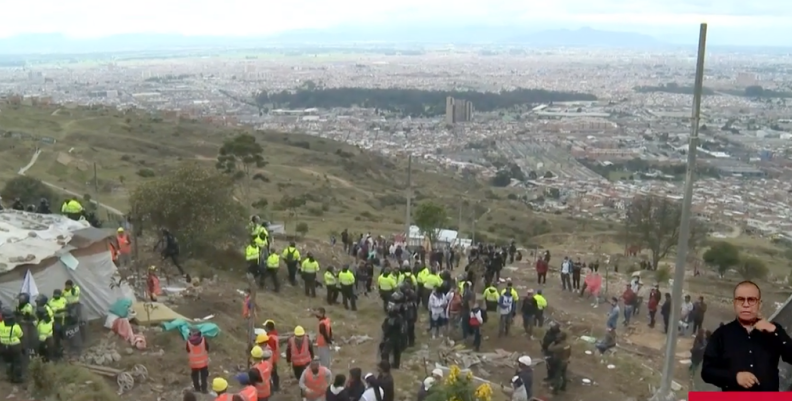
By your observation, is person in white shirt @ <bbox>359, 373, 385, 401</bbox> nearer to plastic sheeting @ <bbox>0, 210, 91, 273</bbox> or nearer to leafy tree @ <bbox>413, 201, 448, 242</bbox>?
plastic sheeting @ <bbox>0, 210, 91, 273</bbox>

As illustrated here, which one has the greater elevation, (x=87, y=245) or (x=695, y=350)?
(x=87, y=245)

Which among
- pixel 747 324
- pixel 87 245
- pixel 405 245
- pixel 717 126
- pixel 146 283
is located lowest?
pixel 717 126

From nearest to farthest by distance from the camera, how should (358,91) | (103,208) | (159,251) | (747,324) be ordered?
(747,324)
(159,251)
(103,208)
(358,91)

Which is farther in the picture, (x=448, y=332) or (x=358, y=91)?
(x=358, y=91)

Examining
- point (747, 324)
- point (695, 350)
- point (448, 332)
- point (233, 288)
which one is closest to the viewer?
point (747, 324)

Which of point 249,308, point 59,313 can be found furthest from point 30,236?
point 249,308

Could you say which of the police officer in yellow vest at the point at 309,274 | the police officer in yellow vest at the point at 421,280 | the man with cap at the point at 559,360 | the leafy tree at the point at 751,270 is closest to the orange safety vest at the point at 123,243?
the police officer in yellow vest at the point at 309,274

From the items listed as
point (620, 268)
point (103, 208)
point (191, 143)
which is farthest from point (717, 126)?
point (103, 208)

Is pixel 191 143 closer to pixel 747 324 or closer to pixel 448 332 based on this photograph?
pixel 448 332
